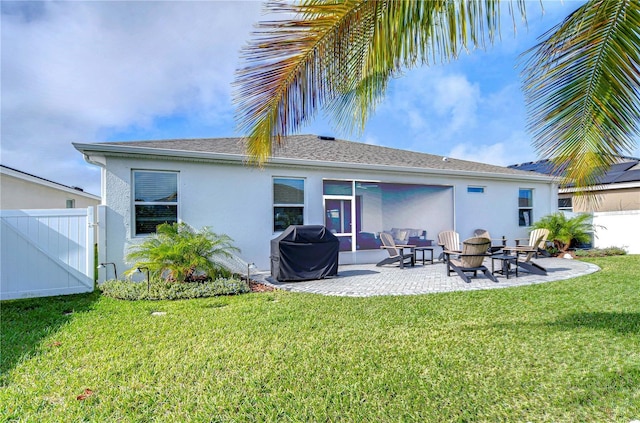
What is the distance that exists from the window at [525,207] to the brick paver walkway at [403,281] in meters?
4.71

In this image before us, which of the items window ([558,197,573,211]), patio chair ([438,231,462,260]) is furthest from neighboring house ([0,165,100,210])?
window ([558,197,573,211])

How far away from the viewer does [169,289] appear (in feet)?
23.7

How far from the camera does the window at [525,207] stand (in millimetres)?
15159

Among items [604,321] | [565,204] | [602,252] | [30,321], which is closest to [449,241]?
[604,321]

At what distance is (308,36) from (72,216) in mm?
7642

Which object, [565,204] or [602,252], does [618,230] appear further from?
[565,204]

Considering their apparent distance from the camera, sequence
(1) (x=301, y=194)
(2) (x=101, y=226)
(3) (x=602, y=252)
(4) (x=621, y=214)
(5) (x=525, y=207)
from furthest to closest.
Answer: (5) (x=525, y=207)
(4) (x=621, y=214)
(3) (x=602, y=252)
(1) (x=301, y=194)
(2) (x=101, y=226)

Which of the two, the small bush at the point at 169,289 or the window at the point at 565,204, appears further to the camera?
the window at the point at 565,204

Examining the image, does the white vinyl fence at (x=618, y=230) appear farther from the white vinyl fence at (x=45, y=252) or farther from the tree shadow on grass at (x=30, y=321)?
the white vinyl fence at (x=45, y=252)

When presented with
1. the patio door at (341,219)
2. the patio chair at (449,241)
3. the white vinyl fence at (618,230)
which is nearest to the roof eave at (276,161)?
the patio door at (341,219)

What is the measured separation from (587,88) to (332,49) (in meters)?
2.68

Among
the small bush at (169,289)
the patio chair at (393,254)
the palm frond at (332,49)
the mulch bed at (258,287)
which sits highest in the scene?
the palm frond at (332,49)

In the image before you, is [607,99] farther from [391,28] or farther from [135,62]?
[135,62]

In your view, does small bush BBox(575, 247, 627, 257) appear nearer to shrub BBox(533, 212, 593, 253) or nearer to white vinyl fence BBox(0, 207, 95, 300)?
shrub BBox(533, 212, 593, 253)
